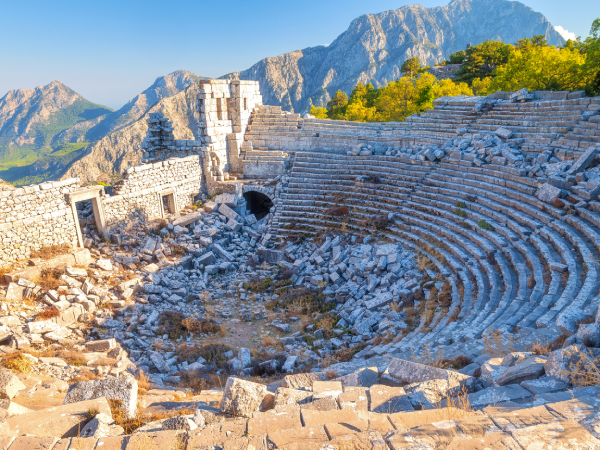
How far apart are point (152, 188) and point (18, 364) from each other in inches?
393

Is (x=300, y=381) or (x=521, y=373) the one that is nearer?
(x=521, y=373)

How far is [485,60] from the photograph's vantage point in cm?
3888

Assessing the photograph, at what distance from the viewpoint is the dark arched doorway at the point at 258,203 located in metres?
19.6

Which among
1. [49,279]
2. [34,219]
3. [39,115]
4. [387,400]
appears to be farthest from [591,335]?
[39,115]

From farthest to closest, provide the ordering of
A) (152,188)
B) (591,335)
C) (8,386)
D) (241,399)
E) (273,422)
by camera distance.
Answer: (152,188) < (8,386) < (591,335) < (241,399) < (273,422)

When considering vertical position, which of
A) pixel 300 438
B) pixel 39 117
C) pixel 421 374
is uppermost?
pixel 39 117

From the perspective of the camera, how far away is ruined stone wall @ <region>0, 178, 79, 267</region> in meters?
11.7

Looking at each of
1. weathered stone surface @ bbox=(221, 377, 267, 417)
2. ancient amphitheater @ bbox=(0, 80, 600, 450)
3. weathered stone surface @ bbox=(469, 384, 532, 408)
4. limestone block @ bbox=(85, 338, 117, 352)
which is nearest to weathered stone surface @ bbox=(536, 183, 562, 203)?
ancient amphitheater @ bbox=(0, 80, 600, 450)

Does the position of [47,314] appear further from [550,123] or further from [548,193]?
[550,123]

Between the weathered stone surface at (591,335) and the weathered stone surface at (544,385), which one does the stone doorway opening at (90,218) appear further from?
the weathered stone surface at (591,335)

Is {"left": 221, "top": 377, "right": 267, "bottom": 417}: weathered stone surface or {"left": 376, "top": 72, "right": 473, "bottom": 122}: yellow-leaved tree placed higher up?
{"left": 376, "top": 72, "right": 473, "bottom": 122}: yellow-leaved tree

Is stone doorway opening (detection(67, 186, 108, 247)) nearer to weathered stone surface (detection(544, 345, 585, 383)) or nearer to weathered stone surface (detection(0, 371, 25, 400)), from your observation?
weathered stone surface (detection(0, 371, 25, 400))

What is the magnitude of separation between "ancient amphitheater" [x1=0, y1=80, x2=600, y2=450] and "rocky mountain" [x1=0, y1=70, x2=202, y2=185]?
319 feet

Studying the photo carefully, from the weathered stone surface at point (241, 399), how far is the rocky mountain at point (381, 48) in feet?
385
